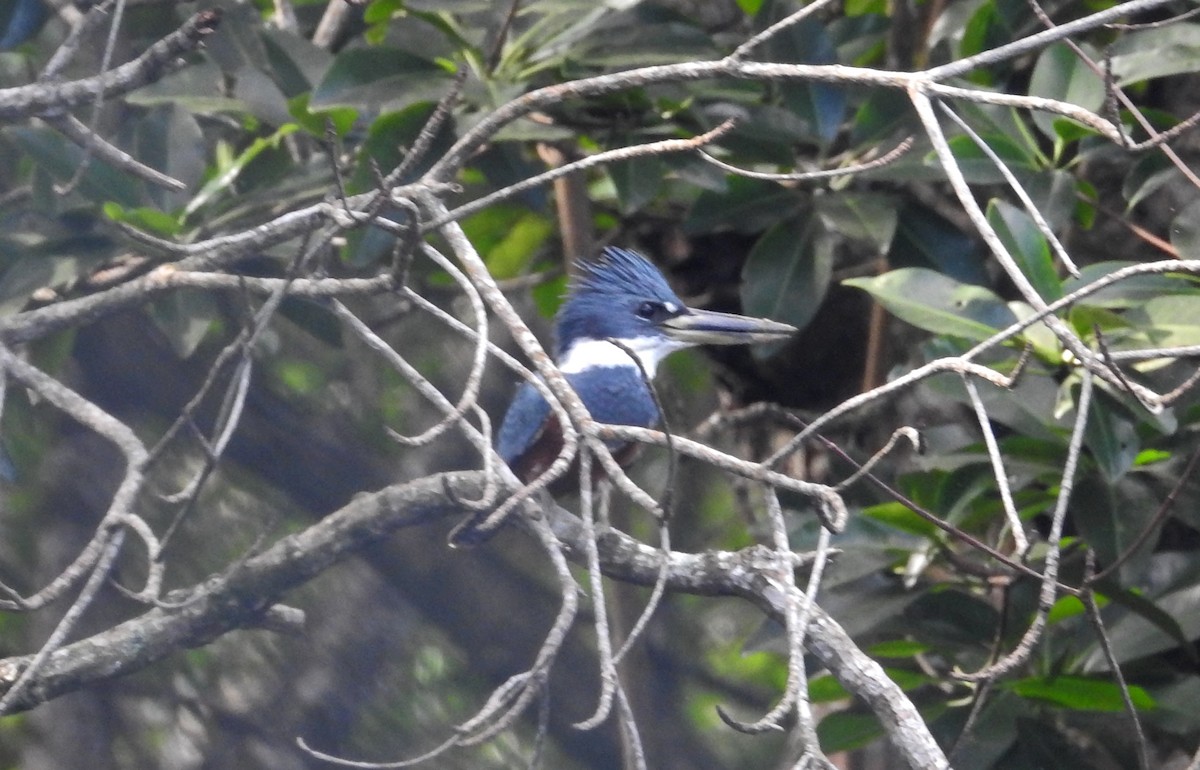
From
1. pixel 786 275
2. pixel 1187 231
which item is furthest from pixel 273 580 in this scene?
pixel 1187 231

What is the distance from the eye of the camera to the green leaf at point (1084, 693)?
71.0 inches

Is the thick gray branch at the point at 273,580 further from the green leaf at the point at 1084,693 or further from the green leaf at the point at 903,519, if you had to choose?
the green leaf at the point at 1084,693

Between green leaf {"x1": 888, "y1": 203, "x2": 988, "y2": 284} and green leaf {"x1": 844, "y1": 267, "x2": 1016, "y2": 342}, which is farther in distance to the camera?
green leaf {"x1": 888, "y1": 203, "x2": 988, "y2": 284}

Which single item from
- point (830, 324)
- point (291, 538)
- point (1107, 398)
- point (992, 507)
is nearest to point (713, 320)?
point (830, 324)

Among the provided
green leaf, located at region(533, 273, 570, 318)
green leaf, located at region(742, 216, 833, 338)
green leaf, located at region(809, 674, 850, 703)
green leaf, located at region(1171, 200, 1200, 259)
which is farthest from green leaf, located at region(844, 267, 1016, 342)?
green leaf, located at region(533, 273, 570, 318)

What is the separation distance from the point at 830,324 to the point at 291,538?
1.36 meters

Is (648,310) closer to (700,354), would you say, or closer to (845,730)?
(700,354)

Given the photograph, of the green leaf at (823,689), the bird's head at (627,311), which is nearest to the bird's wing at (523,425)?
the bird's head at (627,311)

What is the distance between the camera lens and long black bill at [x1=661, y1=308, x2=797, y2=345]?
2.19 meters

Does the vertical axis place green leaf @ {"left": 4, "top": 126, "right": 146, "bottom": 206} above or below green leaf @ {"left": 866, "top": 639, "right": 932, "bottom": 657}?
above

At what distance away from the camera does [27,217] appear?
2164 millimetres

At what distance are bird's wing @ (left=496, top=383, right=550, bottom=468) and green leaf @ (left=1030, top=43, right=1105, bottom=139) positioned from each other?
0.97 metres

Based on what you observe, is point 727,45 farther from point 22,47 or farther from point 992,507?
point 22,47

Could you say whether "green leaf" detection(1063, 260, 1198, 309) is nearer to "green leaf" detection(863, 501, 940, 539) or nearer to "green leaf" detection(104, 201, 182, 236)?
"green leaf" detection(863, 501, 940, 539)
